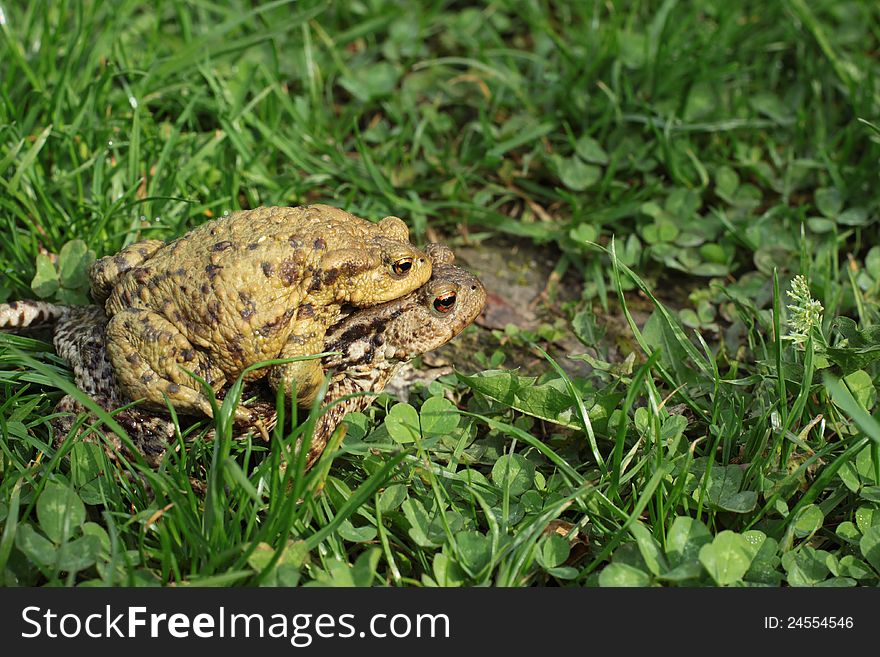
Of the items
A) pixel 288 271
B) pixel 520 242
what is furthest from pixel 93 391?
pixel 520 242

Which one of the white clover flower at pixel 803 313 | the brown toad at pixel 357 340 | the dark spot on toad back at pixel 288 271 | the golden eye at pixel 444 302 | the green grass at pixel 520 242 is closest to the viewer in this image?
the green grass at pixel 520 242

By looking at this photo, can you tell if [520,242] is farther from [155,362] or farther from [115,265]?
[155,362]

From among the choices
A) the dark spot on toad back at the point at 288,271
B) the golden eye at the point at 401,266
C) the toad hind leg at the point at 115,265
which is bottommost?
the golden eye at the point at 401,266

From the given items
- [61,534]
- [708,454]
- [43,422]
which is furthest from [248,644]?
[708,454]

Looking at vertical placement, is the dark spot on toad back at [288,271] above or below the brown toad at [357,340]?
above

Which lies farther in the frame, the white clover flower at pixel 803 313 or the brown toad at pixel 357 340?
the brown toad at pixel 357 340

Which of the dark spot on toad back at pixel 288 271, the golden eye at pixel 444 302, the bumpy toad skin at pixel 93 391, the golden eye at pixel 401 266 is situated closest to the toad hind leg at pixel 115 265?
the bumpy toad skin at pixel 93 391

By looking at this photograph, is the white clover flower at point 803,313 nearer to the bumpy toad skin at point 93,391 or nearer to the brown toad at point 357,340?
the brown toad at point 357,340
